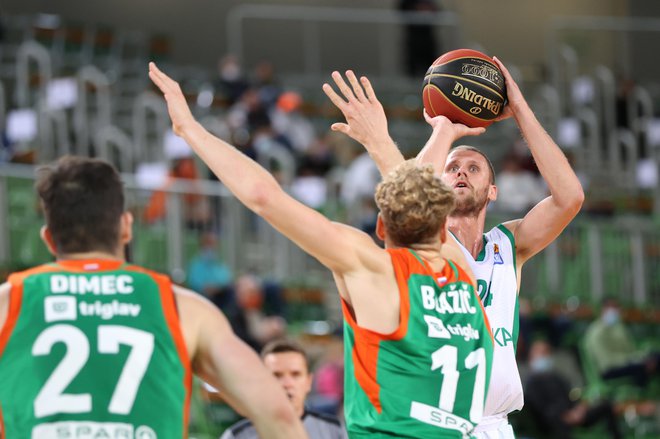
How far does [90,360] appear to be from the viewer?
172 inches

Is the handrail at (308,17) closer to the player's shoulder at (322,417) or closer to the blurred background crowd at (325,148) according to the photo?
the blurred background crowd at (325,148)

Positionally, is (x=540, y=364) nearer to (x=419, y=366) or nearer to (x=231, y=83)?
(x=231, y=83)

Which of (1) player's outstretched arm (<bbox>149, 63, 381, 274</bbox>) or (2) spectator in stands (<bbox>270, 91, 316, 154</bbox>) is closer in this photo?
(1) player's outstretched arm (<bbox>149, 63, 381, 274</bbox>)

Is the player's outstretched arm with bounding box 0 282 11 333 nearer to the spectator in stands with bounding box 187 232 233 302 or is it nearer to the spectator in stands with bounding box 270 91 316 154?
the spectator in stands with bounding box 187 232 233 302

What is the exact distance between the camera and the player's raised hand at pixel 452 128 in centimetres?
612

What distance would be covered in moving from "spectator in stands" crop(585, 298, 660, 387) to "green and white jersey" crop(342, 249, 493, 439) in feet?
36.0

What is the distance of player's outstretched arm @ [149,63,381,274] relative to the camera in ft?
16.0

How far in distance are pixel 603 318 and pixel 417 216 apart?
11617mm

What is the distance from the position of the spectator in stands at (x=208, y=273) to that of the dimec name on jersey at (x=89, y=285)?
8860 mm

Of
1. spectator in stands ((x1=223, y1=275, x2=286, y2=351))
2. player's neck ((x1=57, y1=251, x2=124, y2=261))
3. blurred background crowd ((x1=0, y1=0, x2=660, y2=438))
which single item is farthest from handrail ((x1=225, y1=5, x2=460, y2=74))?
player's neck ((x1=57, y1=251, x2=124, y2=261))

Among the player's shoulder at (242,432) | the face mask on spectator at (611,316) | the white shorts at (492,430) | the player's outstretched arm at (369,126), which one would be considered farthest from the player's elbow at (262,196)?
the face mask on spectator at (611,316)

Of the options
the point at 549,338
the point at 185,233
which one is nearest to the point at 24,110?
the point at 185,233

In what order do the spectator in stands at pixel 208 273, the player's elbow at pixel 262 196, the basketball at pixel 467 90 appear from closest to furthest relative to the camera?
the player's elbow at pixel 262 196, the basketball at pixel 467 90, the spectator in stands at pixel 208 273

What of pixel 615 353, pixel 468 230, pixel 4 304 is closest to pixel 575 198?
pixel 468 230
